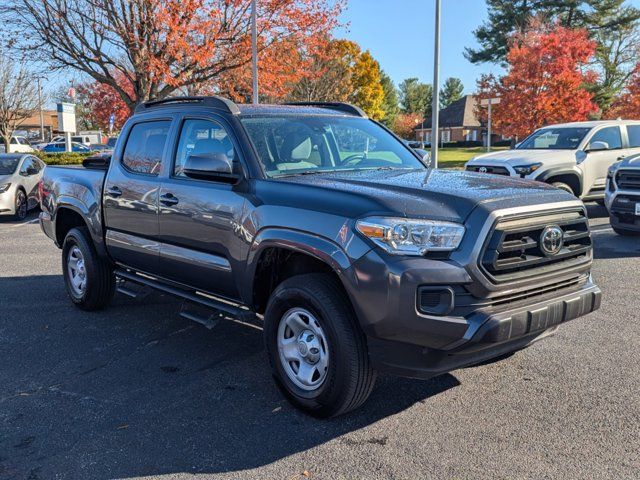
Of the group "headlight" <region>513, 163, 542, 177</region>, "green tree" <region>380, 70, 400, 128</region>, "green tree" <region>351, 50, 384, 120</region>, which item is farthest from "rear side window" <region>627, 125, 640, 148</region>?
"green tree" <region>380, 70, 400, 128</region>

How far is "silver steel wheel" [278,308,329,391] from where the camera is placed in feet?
12.0

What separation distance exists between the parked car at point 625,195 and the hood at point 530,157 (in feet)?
5.11

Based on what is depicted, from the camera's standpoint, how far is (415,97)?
86.6 metres

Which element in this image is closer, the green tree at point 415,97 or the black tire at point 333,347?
the black tire at point 333,347

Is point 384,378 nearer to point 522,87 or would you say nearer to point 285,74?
point 285,74

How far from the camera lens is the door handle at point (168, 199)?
4.70m

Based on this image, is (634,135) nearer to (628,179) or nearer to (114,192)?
(628,179)

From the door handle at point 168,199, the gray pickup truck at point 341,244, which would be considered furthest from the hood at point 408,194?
the door handle at point 168,199

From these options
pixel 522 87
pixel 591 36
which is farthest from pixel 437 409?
pixel 591 36

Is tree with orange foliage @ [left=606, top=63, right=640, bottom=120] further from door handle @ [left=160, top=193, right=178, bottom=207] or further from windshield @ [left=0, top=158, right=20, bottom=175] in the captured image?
door handle @ [left=160, top=193, right=178, bottom=207]

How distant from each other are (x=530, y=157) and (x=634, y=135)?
9.65 feet

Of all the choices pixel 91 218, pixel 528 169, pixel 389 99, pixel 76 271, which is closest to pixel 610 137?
pixel 528 169

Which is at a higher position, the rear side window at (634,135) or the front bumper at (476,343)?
the rear side window at (634,135)

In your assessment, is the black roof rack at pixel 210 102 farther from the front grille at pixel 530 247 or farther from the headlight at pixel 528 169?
the headlight at pixel 528 169
